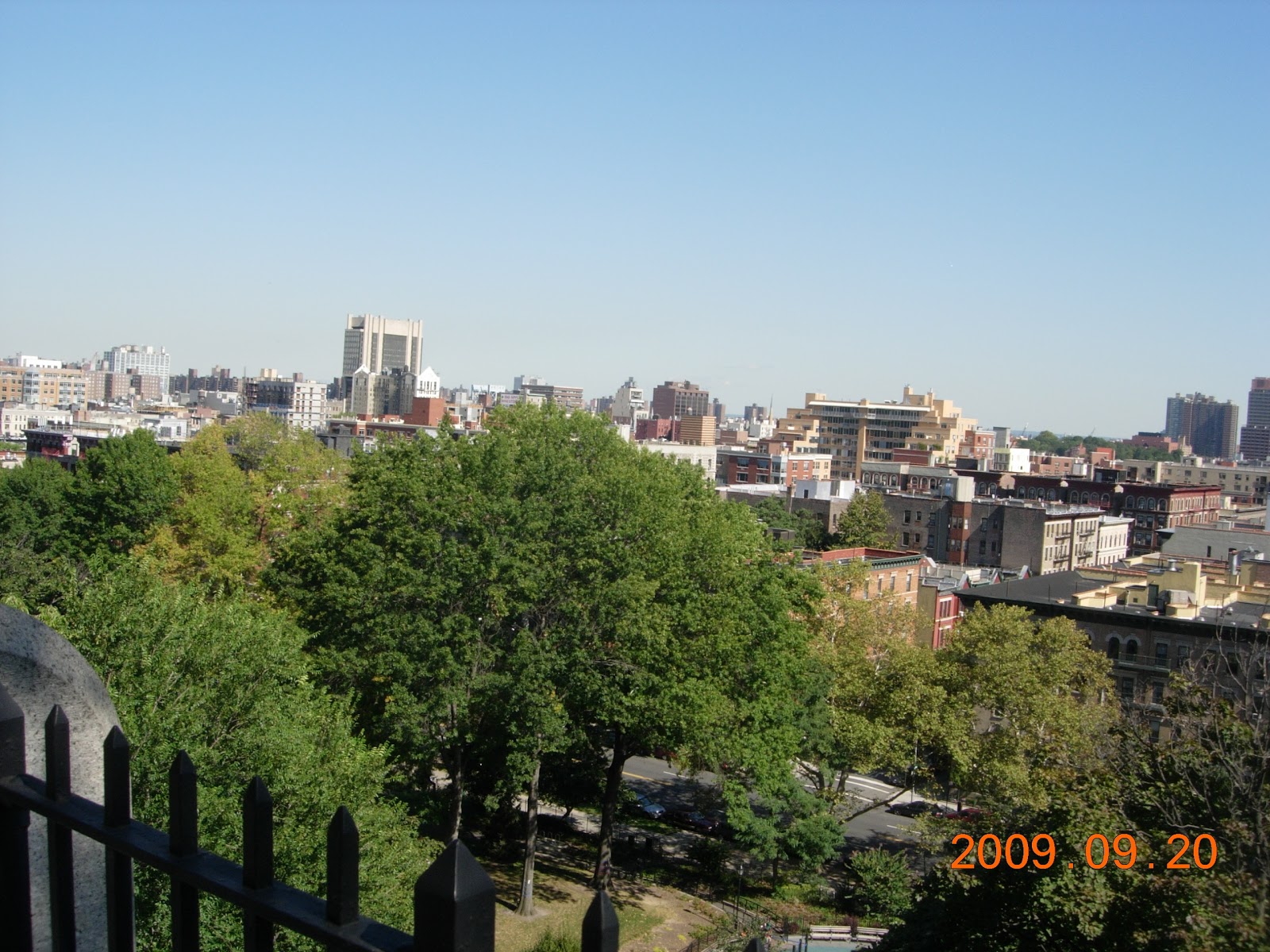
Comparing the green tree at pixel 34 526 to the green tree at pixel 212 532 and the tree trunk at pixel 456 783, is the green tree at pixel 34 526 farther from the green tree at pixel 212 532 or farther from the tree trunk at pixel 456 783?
the tree trunk at pixel 456 783

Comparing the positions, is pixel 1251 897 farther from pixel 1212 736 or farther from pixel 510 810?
pixel 510 810

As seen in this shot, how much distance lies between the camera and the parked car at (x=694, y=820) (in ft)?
109

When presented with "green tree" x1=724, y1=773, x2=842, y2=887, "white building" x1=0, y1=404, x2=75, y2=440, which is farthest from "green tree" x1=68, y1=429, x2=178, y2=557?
"white building" x1=0, y1=404, x2=75, y2=440

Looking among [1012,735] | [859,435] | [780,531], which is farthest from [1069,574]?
[859,435]

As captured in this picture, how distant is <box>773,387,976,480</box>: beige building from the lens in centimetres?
15450

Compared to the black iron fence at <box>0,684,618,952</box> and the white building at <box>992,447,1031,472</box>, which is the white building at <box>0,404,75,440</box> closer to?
the white building at <box>992,447,1031,472</box>

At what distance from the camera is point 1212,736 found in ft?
52.7

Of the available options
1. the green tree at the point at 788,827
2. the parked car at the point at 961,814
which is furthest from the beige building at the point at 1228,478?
the green tree at the point at 788,827

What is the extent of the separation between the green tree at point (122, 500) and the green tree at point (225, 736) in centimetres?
2769

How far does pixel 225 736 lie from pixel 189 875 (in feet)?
43.4

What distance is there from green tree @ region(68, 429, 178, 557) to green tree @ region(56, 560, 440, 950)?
2769cm

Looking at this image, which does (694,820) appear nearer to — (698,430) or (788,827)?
(788,827)

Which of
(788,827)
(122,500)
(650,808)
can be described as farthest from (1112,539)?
(122,500)
